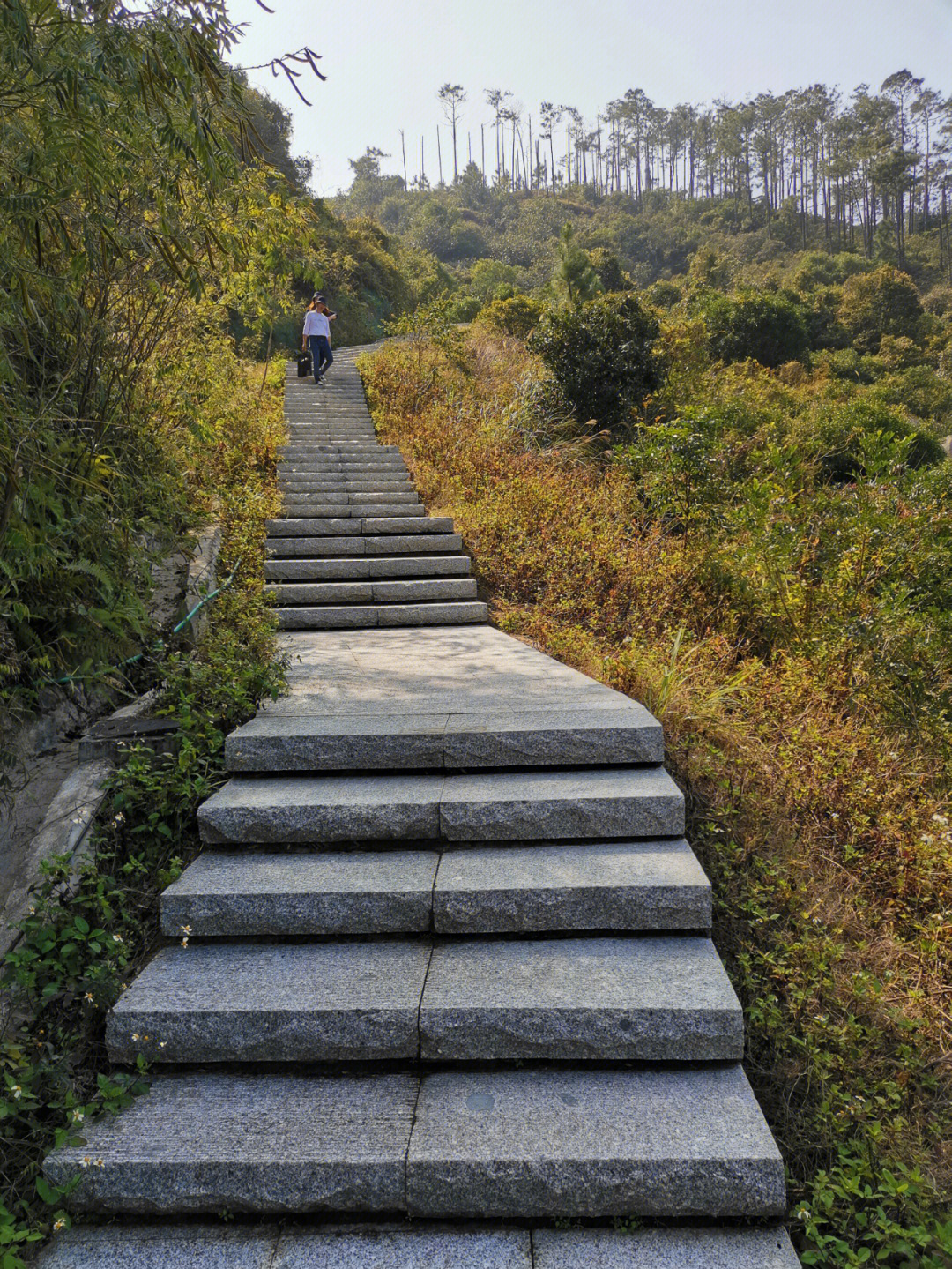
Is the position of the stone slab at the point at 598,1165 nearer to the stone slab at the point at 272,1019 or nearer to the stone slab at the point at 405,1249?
the stone slab at the point at 405,1249

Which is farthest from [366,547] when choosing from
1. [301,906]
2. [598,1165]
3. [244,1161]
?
[598,1165]

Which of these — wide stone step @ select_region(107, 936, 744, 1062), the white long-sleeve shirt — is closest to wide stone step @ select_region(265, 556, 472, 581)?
wide stone step @ select_region(107, 936, 744, 1062)

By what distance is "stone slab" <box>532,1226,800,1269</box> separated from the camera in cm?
169

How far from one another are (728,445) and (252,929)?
6227mm

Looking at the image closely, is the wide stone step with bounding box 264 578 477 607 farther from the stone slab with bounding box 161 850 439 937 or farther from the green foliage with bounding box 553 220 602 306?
the green foliage with bounding box 553 220 602 306

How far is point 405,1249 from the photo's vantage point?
176 centimetres

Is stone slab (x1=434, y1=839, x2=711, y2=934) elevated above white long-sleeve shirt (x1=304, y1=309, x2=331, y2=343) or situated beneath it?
situated beneath

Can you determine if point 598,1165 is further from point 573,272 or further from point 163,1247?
point 573,272

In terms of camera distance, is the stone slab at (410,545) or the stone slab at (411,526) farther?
the stone slab at (411,526)

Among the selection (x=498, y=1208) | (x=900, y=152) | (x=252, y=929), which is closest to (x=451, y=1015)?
(x=498, y=1208)

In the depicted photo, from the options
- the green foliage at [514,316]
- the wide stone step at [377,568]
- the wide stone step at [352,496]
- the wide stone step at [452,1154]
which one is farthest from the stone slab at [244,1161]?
the green foliage at [514,316]

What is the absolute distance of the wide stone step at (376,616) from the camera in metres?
5.30

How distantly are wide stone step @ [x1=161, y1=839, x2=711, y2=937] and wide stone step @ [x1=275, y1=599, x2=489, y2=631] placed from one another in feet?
9.40

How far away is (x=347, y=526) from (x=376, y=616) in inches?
56.2
